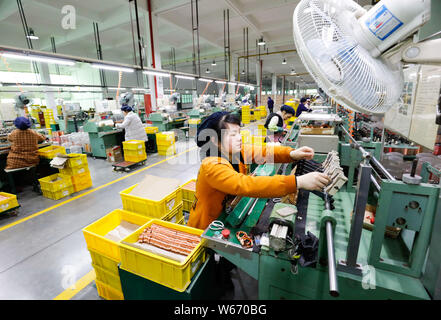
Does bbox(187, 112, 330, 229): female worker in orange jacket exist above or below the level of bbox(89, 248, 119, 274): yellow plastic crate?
above

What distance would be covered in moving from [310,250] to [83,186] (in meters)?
4.60

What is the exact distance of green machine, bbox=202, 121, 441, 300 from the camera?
954mm

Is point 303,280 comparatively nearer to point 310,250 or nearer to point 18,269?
point 310,250

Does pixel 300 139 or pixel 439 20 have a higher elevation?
pixel 439 20

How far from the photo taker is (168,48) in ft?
44.2

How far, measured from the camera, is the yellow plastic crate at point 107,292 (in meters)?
1.90

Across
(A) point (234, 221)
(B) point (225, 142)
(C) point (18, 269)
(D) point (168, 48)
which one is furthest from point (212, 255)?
(D) point (168, 48)

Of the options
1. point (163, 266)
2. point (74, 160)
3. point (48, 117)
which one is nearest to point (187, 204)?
point (163, 266)

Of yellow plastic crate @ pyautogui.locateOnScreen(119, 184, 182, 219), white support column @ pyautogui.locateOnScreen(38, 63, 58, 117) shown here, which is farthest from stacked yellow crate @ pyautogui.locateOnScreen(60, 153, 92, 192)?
white support column @ pyautogui.locateOnScreen(38, 63, 58, 117)

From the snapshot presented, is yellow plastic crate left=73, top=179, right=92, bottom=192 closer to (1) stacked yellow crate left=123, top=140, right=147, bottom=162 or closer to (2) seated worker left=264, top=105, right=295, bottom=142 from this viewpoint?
(1) stacked yellow crate left=123, top=140, right=147, bottom=162

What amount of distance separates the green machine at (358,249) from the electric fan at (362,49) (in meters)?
0.36

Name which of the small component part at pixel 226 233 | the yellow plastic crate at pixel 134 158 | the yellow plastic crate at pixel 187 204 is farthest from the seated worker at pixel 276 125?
the yellow plastic crate at pixel 134 158

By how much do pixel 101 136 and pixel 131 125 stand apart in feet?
3.37

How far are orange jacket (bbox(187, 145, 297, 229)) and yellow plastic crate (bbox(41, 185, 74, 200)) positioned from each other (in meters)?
3.50
